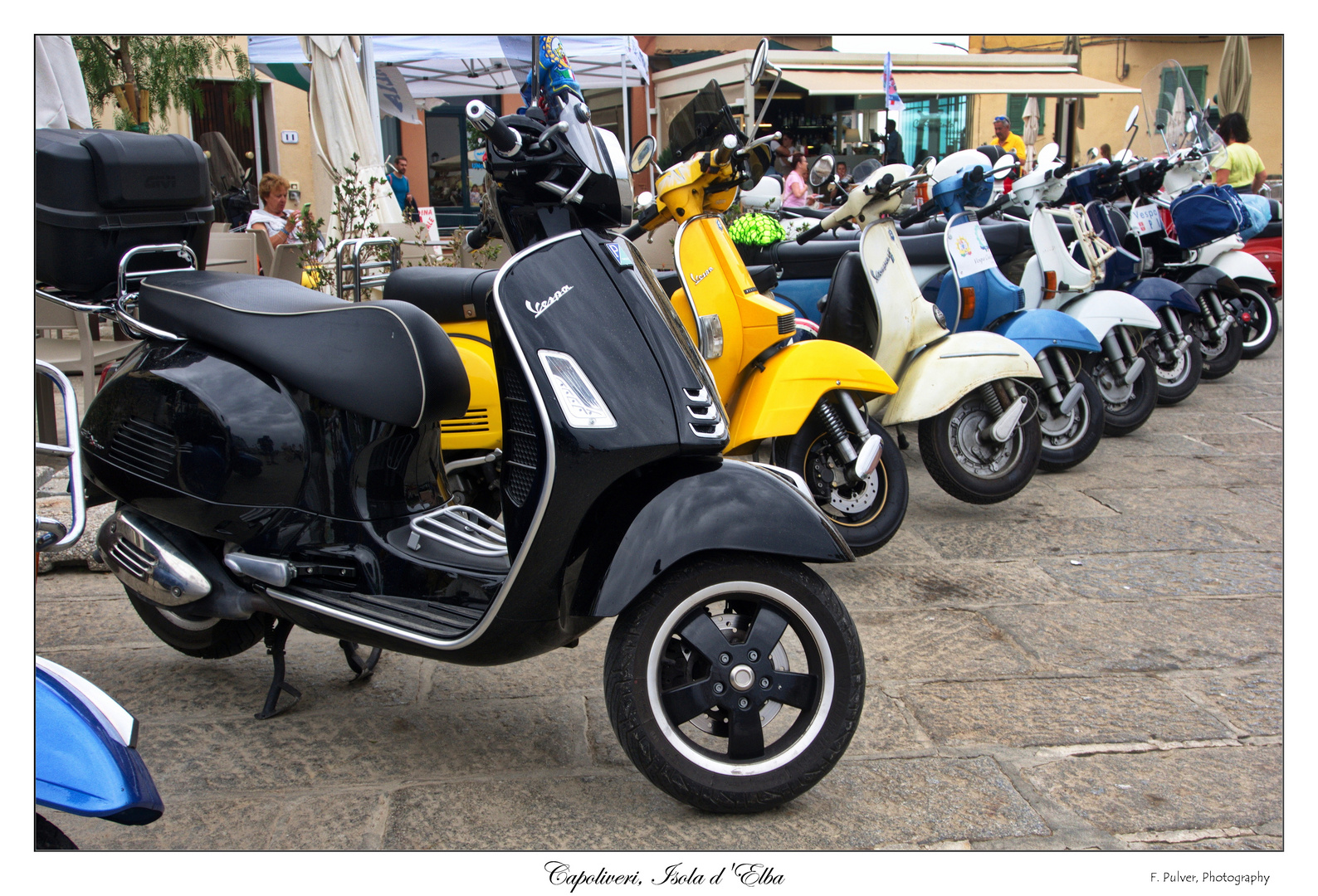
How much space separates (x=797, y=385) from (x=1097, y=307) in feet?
8.89

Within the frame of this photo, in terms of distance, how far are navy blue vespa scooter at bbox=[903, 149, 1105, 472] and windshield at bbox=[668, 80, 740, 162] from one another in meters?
1.29

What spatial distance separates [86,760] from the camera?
1.50 metres

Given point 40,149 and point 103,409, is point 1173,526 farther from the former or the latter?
point 40,149

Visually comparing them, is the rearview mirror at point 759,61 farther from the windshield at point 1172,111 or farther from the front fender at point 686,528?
the windshield at point 1172,111

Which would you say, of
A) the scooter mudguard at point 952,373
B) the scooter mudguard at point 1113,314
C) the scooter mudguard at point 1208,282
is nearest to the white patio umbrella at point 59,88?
the scooter mudguard at point 952,373

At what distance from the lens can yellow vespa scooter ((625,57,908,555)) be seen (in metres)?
3.72

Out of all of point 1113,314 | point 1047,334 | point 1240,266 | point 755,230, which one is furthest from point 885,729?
point 1240,266

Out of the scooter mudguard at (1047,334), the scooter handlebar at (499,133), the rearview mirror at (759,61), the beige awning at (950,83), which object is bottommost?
the scooter mudguard at (1047,334)

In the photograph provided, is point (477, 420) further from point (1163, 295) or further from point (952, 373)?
point (1163, 295)

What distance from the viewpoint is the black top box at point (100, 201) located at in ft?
8.89

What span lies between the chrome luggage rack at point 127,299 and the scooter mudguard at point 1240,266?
7117 mm

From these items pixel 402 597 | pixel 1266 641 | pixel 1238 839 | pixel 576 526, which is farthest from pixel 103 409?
pixel 1266 641

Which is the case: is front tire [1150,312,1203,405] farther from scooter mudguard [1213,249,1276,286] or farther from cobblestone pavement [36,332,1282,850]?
cobblestone pavement [36,332,1282,850]

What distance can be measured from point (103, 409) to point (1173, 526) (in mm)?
3897
